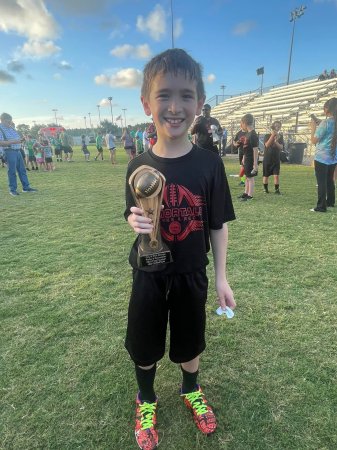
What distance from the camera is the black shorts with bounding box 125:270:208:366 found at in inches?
60.1

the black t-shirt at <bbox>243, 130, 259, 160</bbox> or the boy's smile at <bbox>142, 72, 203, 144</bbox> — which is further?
the black t-shirt at <bbox>243, 130, 259, 160</bbox>

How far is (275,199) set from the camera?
6.98 metres

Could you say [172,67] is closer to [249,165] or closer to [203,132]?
[249,165]

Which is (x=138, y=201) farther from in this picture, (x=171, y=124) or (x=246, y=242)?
(x=246, y=242)

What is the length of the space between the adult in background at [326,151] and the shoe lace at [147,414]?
519cm

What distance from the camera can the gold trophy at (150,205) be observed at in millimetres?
1240

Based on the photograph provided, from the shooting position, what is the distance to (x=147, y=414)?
5.72 feet

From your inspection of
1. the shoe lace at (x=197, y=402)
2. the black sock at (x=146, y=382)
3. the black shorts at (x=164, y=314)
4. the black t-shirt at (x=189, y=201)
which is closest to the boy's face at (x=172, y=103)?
the black t-shirt at (x=189, y=201)

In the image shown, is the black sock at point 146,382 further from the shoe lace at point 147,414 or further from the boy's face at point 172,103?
the boy's face at point 172,103

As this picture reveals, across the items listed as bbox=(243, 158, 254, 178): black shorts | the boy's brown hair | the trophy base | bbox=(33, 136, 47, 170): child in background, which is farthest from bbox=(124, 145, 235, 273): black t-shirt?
bbox=(33, 136, 47, 170): child in background

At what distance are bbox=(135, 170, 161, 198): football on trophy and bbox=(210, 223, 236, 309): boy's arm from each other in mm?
514

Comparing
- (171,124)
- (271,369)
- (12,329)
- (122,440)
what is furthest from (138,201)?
(12,329)

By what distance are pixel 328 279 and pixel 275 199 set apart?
3.92 m

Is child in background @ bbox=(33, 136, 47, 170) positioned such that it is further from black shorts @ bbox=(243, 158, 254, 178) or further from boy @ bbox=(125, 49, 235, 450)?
boy @ bbox=(125, 49, 235, 450)
